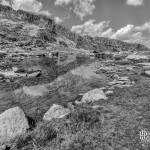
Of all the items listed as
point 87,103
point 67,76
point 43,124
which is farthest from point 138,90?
point 43,124

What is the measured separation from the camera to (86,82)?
50.9 feet

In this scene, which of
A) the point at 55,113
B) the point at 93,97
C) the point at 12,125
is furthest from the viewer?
the point at 93,97

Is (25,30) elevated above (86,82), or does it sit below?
above

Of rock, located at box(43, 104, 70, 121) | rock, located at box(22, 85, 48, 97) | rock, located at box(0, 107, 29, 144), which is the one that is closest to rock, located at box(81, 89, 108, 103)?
rock, located at box(43, 104, 70, 121)

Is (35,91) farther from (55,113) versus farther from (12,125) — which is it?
(12,125)

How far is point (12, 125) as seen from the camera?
886 centimetres

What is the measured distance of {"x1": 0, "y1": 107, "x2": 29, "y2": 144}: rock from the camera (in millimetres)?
8491

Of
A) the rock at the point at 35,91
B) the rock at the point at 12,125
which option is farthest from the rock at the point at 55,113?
the rock at the point at 35,91

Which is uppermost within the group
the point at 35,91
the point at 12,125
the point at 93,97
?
the point at 93,97

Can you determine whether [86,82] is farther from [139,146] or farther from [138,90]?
[139,146]

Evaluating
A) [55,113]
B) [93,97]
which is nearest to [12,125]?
[55,113]

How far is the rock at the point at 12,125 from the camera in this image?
8.49 m

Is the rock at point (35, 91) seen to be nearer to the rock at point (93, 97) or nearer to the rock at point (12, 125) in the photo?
the rock at point (93, 97)

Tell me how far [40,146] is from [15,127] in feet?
5.83
